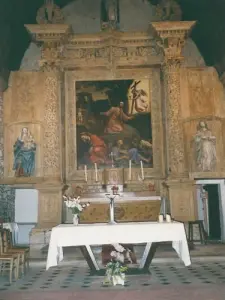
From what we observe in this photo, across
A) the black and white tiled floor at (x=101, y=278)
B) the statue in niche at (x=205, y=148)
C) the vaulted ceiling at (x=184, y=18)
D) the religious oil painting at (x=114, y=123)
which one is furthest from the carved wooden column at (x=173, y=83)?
the black and white tiled floor at (x=101, y=278)

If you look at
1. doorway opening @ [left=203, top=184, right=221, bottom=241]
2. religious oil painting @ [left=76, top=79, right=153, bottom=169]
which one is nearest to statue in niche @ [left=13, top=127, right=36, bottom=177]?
religious oil painting @ [left=76, top=79, right=153, bottom=169]

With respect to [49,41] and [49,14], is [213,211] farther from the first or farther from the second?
[49,14]

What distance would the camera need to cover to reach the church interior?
11.9 meters

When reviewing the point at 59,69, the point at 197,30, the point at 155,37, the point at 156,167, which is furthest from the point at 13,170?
the point at 197,30

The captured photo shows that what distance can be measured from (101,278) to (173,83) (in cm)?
679

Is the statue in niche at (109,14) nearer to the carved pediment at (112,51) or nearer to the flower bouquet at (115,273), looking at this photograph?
the carved pediment at (112,51)

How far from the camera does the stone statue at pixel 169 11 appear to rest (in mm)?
12594

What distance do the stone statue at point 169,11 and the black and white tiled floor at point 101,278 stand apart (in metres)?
7.26

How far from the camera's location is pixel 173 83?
1241cm

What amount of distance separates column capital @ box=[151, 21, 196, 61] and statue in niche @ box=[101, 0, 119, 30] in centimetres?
129

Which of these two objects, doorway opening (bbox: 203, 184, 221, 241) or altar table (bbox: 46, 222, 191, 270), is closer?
altar table (bbox: 46, 222, 191, 270)

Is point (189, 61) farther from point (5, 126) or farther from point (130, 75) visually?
point (5, 126)

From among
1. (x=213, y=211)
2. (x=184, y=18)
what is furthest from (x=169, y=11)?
(x=213, y=211)

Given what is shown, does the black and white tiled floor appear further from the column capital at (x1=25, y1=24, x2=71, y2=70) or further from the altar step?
the column capital at (x1=25, y1=24, x2=71, y2=70)
